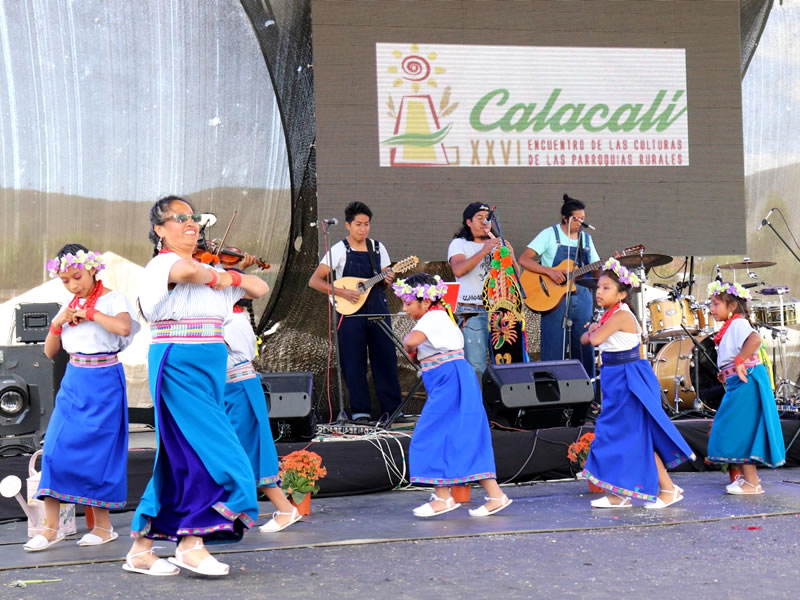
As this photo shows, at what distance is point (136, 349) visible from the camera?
7.50m

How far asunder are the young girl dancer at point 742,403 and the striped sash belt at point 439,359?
164 centimetres

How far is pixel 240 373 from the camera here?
4875 millimetres

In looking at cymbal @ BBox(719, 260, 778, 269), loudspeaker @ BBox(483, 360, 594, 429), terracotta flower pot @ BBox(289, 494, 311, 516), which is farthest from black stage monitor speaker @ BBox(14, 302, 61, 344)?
cymbal @ BBox(719, 260, 778, 269)

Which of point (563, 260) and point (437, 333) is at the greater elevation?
point (563, 260)

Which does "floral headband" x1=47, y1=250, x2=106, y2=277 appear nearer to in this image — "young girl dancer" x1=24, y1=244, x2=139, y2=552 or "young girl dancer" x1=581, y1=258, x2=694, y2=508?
"young girl dancer" x1=24, y1=244, x2=139, y2=552

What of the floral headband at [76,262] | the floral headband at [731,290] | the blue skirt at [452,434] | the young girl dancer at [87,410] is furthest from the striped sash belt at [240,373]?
the floral headband at [731,290]

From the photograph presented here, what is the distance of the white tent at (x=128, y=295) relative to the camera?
729 centimetres

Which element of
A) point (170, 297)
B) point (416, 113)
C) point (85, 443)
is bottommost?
point (85, 443)

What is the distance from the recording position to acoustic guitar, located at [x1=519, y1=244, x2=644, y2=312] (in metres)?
7.10

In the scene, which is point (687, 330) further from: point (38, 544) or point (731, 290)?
point (38, 544)

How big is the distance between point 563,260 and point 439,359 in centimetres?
228

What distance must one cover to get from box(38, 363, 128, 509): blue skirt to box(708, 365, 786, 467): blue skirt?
3402 mm

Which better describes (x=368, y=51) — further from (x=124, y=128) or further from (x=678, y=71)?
(x=678, y=71)

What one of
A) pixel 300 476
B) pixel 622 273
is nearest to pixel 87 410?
pixel 300 476
